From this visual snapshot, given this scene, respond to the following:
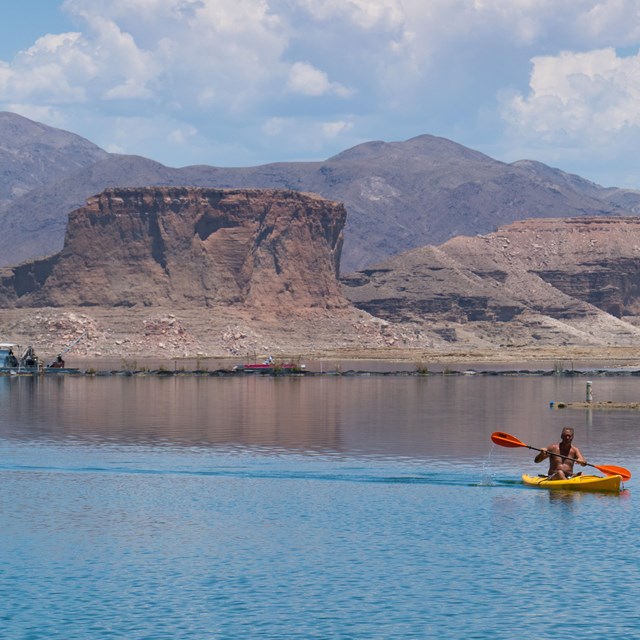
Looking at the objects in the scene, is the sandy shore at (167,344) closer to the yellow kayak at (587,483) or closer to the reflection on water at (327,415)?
the reflection on water at (327,415)

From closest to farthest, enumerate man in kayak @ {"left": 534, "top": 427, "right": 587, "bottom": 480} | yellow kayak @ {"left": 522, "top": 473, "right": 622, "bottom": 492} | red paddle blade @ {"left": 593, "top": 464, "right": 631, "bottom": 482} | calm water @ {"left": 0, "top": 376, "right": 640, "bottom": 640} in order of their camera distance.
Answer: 1. calm water @ {"left": 0, "top": 376, "right": 640, "bottom": 640}
2. yellow kayak @ {"left": 522, "top": 473, "right": 622, "bottom": 492}
3. man in kayak @ {"left": 534, "top": 427, "right": 587, "bottom": 480}
4. red paddle blade @ {"left": 593, "top": 464, "right": 631, "bottom": 482}

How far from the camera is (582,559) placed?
3081cm

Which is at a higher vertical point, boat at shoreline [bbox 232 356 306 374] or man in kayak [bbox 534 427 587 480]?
boat at shoreline [bbox 232 356 306 374]

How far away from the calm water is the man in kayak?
1133mm

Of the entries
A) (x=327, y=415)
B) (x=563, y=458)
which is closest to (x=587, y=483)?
(x=563, y=458)

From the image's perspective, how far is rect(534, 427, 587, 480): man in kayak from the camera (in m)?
41.2

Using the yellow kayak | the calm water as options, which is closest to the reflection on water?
the calm water

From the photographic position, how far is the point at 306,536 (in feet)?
110

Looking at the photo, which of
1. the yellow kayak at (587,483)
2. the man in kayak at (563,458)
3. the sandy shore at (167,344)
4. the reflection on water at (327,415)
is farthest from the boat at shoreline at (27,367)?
the yellow kayak at (587,483)

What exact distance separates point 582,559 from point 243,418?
4229 centimetres

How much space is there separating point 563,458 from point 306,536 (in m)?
11.4

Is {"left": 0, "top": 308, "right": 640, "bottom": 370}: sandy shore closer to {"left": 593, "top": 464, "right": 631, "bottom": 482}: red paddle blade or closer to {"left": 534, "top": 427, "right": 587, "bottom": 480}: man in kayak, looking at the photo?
{"left": 593, "top": 464, "right": 631, "bottom": 482}: red paddle blade

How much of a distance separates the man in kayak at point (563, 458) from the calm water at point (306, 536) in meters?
1.13

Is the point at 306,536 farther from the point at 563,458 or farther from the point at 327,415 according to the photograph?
the point at 327,415
